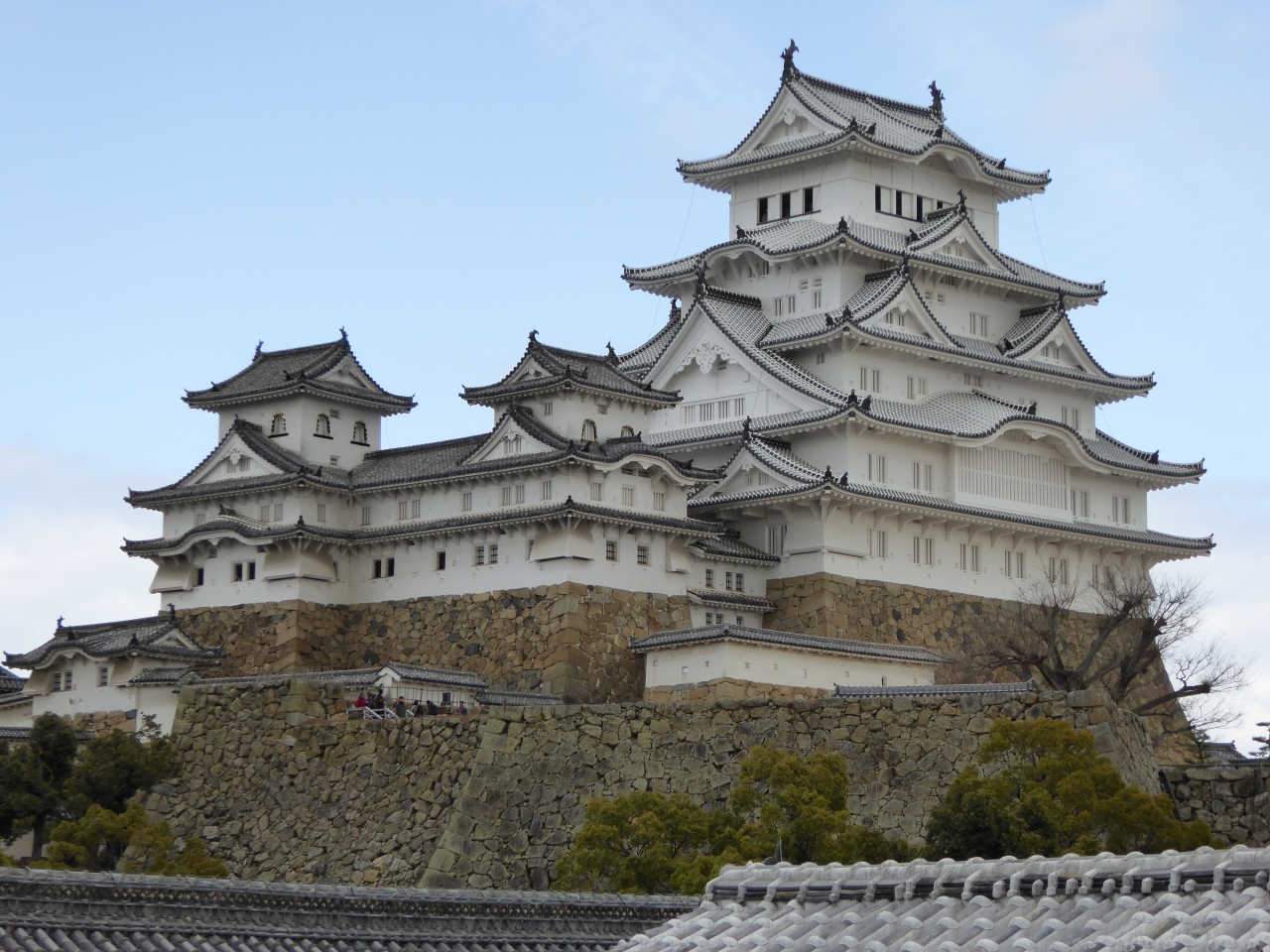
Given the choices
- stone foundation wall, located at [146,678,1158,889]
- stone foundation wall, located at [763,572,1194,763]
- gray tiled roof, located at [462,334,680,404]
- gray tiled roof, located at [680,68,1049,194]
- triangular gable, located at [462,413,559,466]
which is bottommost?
stone foundation wall, located at [146,678,1158,889]

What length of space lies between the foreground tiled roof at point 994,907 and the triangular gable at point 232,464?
32.8 meters

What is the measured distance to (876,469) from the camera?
157 feet

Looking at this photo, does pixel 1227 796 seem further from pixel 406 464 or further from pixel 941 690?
pixel 406 464

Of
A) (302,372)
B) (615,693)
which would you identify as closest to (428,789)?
(615,693)

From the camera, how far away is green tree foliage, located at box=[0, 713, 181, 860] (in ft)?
125

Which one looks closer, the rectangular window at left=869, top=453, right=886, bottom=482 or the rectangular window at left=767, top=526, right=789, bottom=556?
the rectangular window at left=767, top=526, right=789, bottom=556

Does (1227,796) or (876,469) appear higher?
(876,469)

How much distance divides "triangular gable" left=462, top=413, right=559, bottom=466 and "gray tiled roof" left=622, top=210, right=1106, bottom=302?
32.3ft

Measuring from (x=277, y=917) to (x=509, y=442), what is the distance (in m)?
26.4

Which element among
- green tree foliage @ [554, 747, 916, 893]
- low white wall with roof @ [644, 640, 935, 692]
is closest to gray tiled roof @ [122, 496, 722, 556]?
low white wall with roof @ [644, 640, 935, 692]

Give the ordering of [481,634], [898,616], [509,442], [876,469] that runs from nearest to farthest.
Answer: [481,634]
[509,442]
[898,616]
[876,469]

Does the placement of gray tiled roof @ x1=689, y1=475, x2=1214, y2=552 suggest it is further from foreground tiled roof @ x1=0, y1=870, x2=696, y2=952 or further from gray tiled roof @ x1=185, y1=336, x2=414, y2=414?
foreground tiled roof @ x1=0, y1=870, x2=696, y2=952

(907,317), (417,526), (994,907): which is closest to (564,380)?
(417,526)

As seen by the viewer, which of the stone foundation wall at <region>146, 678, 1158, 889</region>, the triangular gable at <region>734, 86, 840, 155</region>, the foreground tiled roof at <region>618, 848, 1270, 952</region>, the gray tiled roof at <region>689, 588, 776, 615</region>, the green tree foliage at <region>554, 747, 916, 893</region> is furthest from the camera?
the triangular gable at <region>734, 86, 840, 155</region>
